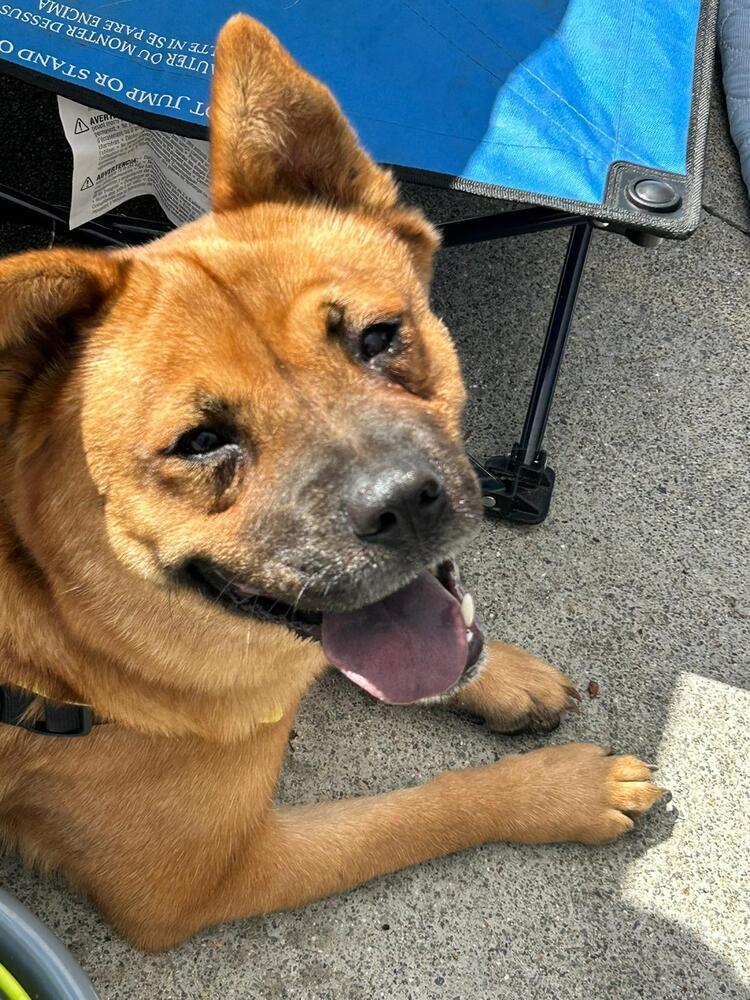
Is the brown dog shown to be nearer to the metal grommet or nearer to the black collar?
the black collar

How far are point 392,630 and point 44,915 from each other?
1232mm

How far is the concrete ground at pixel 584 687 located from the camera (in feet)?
7.14

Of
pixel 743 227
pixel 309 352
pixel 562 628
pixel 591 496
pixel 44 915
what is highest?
pixel 743 227

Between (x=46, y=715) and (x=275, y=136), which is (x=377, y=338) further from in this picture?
(x=46, y=715)

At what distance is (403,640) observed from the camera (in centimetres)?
181

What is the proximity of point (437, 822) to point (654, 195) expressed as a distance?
1.74 metres

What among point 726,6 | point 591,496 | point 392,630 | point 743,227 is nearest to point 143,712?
point 392,630

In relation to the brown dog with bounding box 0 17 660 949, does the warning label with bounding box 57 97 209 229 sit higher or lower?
higher

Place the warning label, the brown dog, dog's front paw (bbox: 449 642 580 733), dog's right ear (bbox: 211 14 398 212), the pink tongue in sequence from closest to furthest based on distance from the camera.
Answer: the brown dog < dog's right ear (bbox: 211 14 398 212) < the pink tongue < dog's front paw (bbox: 449 642 580 733) < the warning label

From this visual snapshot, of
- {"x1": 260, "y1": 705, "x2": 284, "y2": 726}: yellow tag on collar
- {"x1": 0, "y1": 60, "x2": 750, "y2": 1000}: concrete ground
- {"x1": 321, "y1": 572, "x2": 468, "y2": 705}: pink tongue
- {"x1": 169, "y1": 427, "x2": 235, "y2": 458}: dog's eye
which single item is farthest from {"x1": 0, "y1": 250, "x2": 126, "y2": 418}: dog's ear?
{"x1": 0, "y1": 60, "x2": 750, "y2": 1000}: concrete ground

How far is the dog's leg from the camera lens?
2094 mm

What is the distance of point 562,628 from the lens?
8.87 ft

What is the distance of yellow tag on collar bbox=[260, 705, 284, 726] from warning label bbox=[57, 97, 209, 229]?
5.11ft

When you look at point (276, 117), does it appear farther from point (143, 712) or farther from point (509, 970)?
point (509, 970)
